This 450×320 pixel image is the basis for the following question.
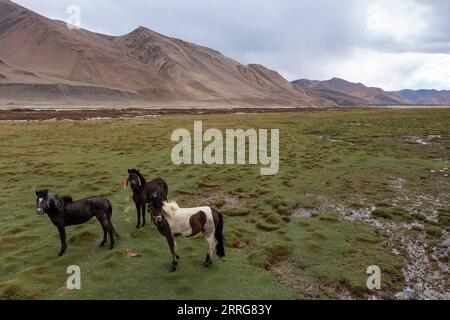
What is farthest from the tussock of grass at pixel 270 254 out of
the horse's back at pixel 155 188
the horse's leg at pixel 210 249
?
the horse's back at pixel 155 188

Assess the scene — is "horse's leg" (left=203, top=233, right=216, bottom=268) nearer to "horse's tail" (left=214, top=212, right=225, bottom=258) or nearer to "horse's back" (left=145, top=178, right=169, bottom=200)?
"horse's tail" (left=214, top=212, right=225, bottom=258)

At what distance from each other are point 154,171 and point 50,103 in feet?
542

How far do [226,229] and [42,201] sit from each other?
659cm

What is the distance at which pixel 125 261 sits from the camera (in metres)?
11.9

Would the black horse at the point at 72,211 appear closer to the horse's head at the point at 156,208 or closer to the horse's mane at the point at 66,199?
the horse's mane at the point at 66,199

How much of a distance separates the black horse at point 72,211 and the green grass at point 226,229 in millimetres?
796

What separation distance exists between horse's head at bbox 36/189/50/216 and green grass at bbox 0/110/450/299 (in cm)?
178

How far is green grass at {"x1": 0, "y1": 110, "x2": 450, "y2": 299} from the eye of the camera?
34.4ft

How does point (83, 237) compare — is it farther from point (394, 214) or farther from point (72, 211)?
point (394, 214)

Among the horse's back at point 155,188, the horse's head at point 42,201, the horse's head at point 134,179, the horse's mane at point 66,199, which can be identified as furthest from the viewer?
the horse's back at point 155,188

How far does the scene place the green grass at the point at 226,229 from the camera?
34.4ft

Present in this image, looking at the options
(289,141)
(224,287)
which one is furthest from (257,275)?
(289,141)
